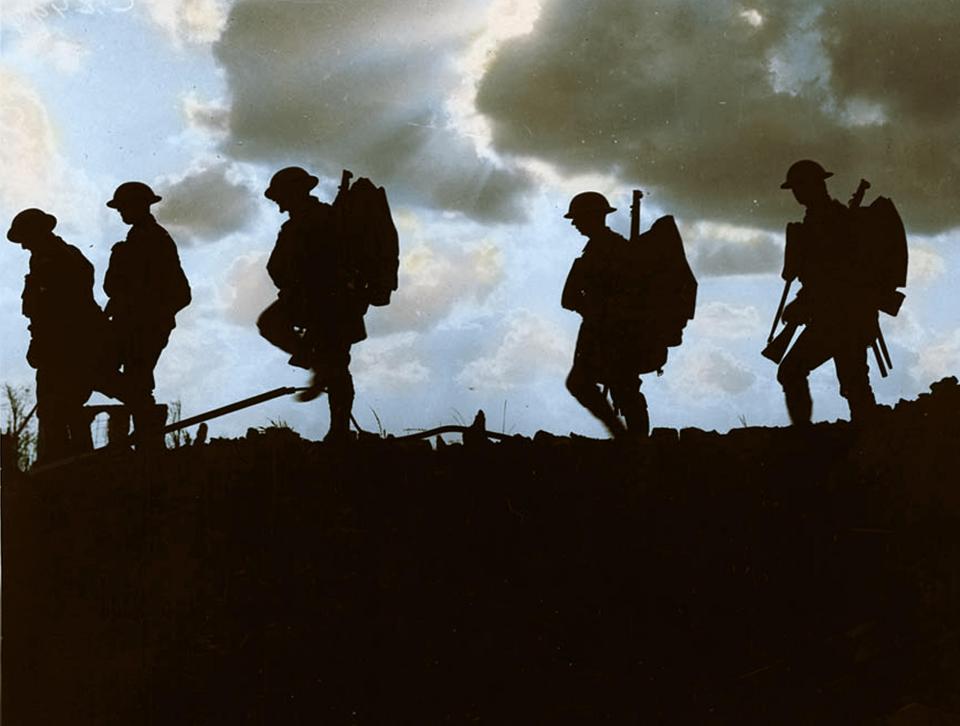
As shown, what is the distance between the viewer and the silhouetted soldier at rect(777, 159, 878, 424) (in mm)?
8734

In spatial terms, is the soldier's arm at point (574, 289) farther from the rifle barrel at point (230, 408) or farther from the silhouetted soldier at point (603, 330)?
the rifle barrel at point (230, 408)

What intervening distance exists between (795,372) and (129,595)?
4847 millimetres

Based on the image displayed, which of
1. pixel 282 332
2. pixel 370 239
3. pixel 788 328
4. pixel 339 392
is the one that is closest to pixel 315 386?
pixel 339 392

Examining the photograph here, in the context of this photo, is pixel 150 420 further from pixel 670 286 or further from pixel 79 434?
pixel 670 286

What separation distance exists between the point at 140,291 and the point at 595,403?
3645mm

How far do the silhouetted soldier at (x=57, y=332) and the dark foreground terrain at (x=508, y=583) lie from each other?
138cm

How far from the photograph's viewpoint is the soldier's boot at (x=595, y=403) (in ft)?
31.3

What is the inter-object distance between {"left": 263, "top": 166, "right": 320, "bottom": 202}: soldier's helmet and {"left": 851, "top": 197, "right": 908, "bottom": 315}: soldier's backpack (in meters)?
3.93

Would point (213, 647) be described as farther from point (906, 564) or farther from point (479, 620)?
point (906, 564)

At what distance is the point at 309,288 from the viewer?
9.09 meters

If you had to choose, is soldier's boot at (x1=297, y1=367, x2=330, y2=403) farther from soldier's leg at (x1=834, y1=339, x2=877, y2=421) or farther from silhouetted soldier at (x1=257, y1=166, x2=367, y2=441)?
soldier's leg at (x1=834, y1=339, x2=877, y2=421)

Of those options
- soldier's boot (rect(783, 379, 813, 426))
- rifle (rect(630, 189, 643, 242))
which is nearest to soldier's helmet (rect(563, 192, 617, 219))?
rifle (rect(630, 189, 643, 242))

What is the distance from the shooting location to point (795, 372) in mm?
8891

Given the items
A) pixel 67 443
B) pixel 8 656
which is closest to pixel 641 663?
pixel 8 656
